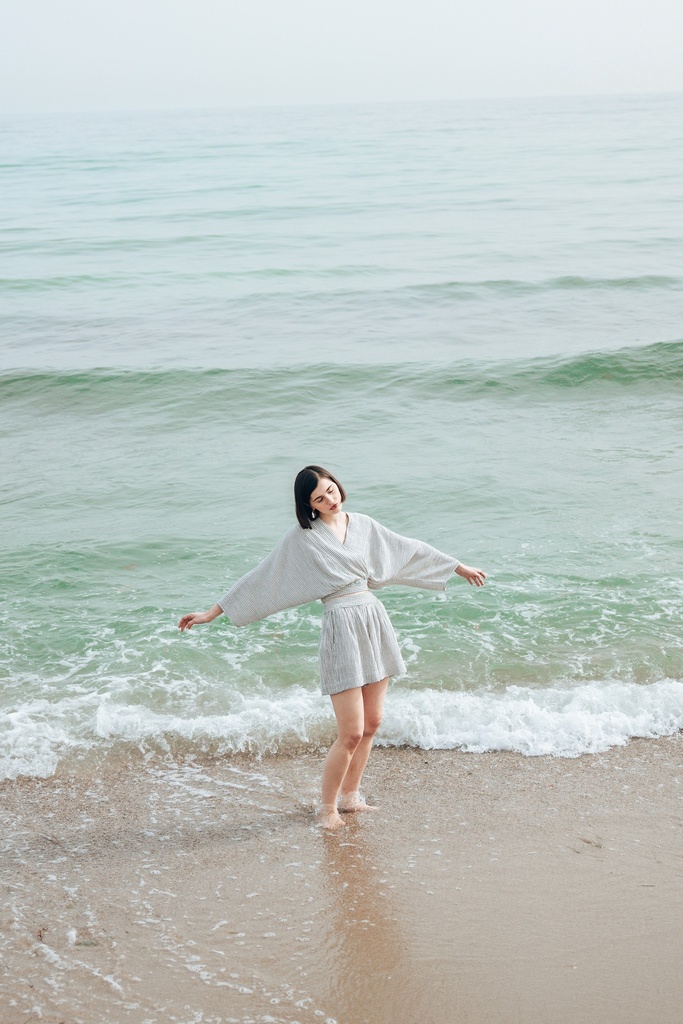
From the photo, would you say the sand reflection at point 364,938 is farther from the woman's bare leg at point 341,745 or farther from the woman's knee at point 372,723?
the woman's knee at point 372,723

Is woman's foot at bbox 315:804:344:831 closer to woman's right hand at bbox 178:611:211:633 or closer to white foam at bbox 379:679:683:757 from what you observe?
white foam at bbox 379:679:683:757

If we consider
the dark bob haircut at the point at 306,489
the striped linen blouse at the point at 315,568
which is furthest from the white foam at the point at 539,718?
the dark bob haircut at the point at 306,489

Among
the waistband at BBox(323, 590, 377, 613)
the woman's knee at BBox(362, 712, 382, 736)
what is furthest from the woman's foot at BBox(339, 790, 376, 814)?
the waistband at BBox(323, 590, 377, 613)

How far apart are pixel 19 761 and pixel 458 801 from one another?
215 centimetres

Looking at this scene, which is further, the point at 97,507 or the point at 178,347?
the point at 178,347

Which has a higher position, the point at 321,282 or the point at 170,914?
the point at 321,282

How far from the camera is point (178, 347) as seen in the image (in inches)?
604

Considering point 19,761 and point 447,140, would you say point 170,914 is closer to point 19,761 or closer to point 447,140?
point 19,761

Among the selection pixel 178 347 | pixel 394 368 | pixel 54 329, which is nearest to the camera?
pixel 394 368

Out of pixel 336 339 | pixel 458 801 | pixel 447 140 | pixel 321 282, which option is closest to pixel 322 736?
pixel 458 801

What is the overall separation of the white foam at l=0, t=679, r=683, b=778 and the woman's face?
58.1 inches

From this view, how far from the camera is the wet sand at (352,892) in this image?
3.29 meters

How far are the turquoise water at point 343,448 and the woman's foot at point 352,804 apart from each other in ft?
2.37

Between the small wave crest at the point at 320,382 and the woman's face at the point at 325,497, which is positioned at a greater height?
the woman's face at the point at 325,497
